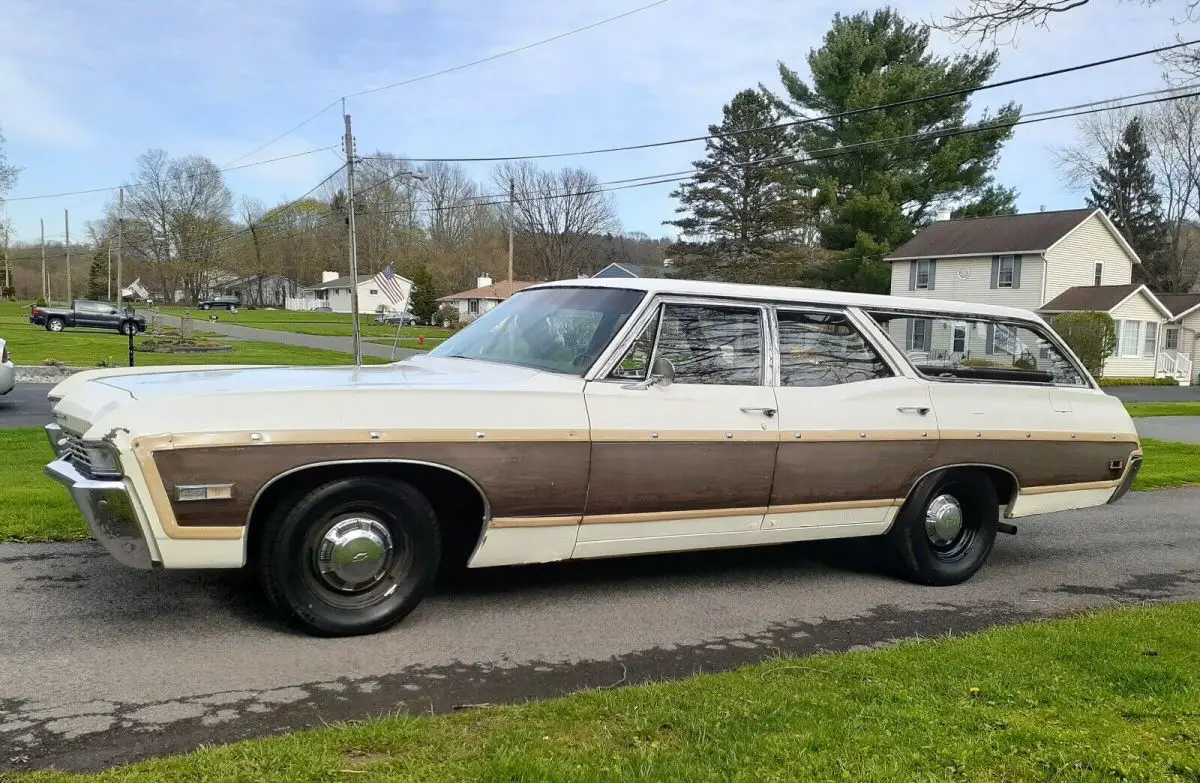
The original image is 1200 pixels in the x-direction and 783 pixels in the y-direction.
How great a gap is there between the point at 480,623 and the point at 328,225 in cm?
7468

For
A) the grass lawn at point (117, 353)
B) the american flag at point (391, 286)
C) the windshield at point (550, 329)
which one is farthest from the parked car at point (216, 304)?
the windshield at point (550, 329)

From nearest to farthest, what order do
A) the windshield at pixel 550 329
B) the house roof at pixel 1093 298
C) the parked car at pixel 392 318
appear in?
the windshield at pixel 550 329
the house roof at pixel 1093 298
the parked car at pixel 392 318

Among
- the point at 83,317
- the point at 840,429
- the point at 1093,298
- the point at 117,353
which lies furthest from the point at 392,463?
the point at 83,317

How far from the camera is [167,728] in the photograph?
3215 millimetres

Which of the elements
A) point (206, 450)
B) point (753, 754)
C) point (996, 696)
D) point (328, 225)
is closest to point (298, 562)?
point (206, 450)

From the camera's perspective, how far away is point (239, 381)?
4262 mm

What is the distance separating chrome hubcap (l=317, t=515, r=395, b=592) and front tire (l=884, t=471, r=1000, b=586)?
3207mm

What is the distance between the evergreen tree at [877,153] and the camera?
41.8 metres

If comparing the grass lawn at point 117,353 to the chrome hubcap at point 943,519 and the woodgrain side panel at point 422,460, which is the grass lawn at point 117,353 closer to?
the woodgrain side panel at point 422,460

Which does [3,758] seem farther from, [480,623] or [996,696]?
[996,696]

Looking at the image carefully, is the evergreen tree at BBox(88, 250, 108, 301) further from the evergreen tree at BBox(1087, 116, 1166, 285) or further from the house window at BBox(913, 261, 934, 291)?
the evergreen tree at BBox(1087, 116, 1166, 285)

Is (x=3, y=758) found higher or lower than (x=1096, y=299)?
lower

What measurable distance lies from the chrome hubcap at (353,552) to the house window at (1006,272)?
39949 mm

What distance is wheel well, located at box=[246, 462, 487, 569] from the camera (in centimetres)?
404
